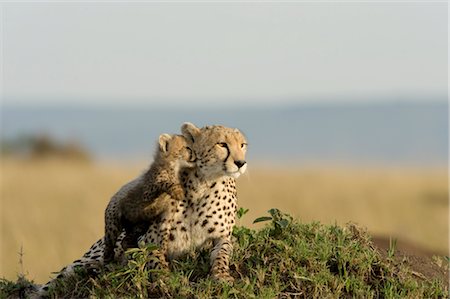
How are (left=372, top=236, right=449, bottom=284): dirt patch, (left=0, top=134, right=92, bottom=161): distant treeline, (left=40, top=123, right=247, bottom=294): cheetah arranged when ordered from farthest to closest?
(left=0, top=134, right=92, bottom=161): distant treeline → (left=372, top=236, right=449, bottom=284): dirt patch → (left=40, top=123, right=247, bottom=294): cheetah

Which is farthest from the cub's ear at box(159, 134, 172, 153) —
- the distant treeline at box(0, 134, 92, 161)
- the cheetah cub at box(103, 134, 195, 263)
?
the distant treeline at box(0, 134, 92, 161)

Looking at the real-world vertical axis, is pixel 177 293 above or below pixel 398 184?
above

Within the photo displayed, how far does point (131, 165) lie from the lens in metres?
21.1

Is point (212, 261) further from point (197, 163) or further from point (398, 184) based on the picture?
point (398, 184)

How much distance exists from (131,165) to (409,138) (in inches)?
3155

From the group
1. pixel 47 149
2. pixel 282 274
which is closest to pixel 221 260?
pixel 282 274

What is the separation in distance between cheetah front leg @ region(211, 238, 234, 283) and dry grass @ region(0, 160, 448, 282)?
192 inches

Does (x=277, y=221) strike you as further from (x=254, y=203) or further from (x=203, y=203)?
(x=254, y=203)

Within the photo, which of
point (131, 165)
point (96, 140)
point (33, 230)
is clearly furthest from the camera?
point (96, 140)

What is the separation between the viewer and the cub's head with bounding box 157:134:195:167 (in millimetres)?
4992

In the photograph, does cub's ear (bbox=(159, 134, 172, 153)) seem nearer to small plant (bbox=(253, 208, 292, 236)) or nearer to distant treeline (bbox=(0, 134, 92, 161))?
small plant (bbox=(253, 208, 292, 236))

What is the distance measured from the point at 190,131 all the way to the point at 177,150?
0.40ft

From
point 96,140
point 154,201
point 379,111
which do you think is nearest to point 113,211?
point 154,201

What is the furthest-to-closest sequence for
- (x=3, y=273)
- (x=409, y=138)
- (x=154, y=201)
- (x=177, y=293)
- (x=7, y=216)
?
(x=409, y=138) → (x=7, y=216) → (x=3, y=273) → (x=154, y=201) → (x=177, y=293)
